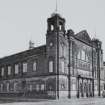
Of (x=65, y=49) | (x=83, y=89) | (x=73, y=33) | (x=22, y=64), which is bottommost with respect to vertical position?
(x=83, y=89)

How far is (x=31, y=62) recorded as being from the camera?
42125 mm

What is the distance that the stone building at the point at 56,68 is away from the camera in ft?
121

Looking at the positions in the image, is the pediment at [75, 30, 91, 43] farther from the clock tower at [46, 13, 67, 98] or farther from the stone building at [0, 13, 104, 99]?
the clock tower at [46, 13, 67, 98]

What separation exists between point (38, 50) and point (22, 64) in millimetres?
6327

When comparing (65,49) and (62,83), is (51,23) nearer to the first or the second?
(65,49)

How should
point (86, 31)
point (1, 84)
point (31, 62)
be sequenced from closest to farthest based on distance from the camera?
1. point (31, 62)
2. point (86, 31)
3. point (1, 84)

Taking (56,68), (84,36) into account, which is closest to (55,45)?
(56,68)

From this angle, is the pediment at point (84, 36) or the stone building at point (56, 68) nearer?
the stone building at point (56, 68)

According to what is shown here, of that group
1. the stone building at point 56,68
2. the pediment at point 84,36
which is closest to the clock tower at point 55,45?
the stone building at point 56,68

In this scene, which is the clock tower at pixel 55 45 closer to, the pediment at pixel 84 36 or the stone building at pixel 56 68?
the stone building at pixel 56 68

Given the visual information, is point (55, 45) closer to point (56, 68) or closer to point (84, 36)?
point (56, 68)

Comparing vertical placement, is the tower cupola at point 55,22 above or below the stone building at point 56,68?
above

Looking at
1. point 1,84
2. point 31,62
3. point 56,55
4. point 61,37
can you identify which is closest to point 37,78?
point 31,62

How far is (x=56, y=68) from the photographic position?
36156 mm
